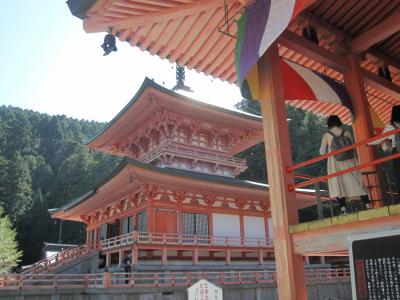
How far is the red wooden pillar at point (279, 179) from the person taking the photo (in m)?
3.70

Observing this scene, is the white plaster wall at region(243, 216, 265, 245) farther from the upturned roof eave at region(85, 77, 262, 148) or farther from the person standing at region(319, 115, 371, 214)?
the person standing at region(319, 115, 371, 214)

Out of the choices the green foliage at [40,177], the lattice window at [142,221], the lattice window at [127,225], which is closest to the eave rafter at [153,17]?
the lattice window at [142,221]

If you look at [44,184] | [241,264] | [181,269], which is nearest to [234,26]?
[181,269]

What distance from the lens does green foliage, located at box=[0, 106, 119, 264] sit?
156 feet

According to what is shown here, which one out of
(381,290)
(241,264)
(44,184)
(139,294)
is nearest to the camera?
(381,290)

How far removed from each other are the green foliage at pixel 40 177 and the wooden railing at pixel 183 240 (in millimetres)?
33065


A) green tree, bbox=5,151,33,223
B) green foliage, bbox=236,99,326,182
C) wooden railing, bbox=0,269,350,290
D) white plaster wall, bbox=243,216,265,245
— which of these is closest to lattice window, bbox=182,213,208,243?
wooden railing, bbox=0,269,350,290

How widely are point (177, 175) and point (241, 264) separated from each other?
5.31 meters

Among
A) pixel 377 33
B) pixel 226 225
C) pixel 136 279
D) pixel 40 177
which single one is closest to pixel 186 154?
pixel 226 225

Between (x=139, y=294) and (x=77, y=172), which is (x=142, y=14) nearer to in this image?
(x=139, y=294)

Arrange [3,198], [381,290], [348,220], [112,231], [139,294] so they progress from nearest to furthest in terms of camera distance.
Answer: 1. [381,290]
2. [348,220]
3. [139,294]
4. [112,231]
5. [3,198]

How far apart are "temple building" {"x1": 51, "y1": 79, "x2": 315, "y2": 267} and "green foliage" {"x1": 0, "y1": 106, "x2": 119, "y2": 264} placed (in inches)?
1123

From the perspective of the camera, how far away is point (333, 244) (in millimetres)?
3441

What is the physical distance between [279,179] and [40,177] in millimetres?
61447
